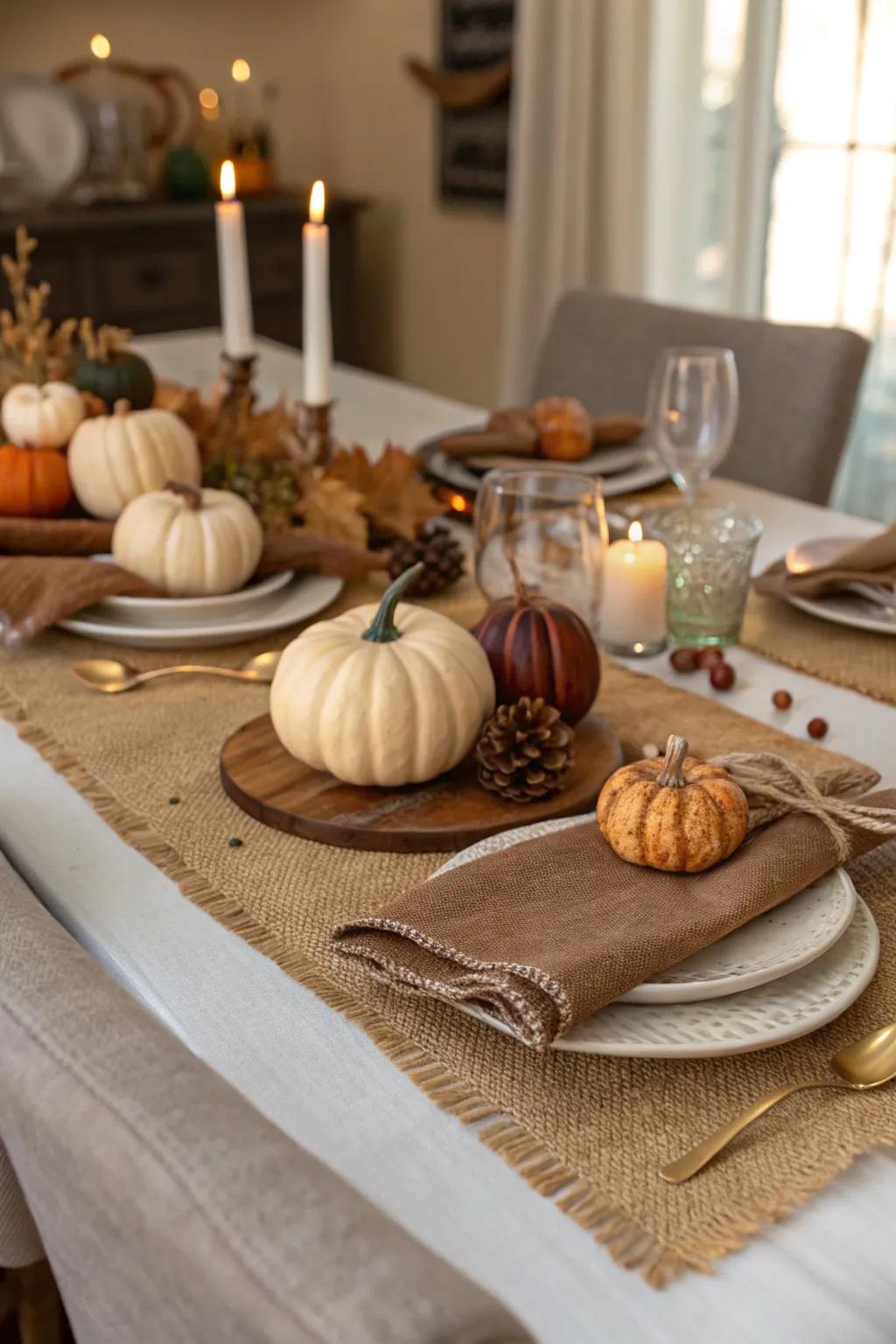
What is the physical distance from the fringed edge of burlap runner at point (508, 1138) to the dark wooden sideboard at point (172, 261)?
9.04 ft

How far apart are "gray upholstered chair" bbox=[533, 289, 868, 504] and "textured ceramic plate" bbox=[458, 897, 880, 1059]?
116cm

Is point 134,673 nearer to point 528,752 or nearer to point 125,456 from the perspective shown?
point 125,456

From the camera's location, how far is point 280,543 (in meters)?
1.19

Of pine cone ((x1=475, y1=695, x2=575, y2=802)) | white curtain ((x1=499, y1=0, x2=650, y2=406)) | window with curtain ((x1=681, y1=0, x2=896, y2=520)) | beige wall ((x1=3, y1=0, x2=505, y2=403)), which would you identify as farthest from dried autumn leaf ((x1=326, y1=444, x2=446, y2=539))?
beige wall ((x1=3, y1=0, x2=505, y2=403))

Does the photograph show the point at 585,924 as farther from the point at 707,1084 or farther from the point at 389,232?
the point at 389,232

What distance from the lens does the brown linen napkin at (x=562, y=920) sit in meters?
0.60

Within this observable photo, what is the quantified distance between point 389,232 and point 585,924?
348cm

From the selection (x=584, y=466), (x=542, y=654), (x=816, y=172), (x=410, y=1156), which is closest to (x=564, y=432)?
(x=584, y=466)

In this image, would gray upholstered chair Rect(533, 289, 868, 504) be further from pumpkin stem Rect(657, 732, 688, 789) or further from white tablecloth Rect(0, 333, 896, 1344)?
pumpkin stem Rect(657, 732, 688, 789)

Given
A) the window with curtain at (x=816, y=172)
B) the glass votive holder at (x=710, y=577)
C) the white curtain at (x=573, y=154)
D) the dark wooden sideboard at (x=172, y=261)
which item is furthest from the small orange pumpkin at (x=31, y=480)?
the dark wooden sideboard at (x=172, y=261)

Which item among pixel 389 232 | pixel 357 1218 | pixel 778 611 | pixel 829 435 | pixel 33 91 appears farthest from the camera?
pixel 389 232

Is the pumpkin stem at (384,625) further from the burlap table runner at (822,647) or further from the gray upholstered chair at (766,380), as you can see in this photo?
the gray upholstered chair at (766,380)

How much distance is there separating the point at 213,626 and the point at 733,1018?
623 mm

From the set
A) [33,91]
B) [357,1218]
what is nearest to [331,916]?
[357,1218]
